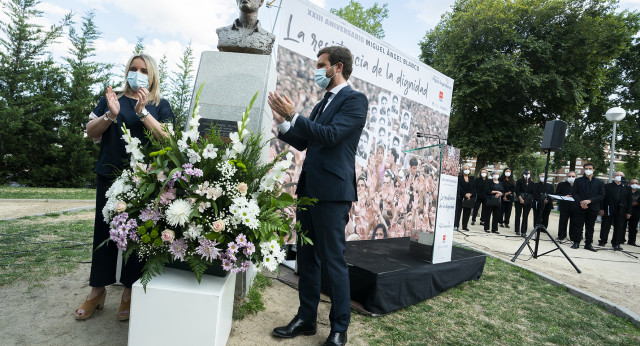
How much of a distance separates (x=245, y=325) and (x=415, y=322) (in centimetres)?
152

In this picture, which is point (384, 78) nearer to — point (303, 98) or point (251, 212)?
point (303, 98)

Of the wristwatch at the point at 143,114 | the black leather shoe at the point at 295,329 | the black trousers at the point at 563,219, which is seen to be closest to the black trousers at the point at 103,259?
the wristwatch at the point at 143,114

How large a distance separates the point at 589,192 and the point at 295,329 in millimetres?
9718

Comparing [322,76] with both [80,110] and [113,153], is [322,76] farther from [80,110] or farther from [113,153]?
[80,110]

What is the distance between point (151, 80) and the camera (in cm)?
262

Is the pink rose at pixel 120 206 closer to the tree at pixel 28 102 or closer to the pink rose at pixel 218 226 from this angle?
the pink rose at pixel 218 226

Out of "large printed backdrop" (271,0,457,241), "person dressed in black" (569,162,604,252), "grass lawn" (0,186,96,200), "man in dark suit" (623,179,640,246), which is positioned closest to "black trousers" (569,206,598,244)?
"person dressed in black" (569,162,604,252)

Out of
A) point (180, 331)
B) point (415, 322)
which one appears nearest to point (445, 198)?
point (415, 322)

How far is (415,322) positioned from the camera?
314cm

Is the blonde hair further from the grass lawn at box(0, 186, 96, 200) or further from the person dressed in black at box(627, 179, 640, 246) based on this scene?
the person dressed in black at box(627, 179, 640, 246)

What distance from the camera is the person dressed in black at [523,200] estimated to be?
34.5ft

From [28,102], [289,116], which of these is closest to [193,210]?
[289,116]

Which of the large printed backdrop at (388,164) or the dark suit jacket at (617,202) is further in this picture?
the dark suit jacket at (617,202)

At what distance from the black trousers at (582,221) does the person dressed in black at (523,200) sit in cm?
139
